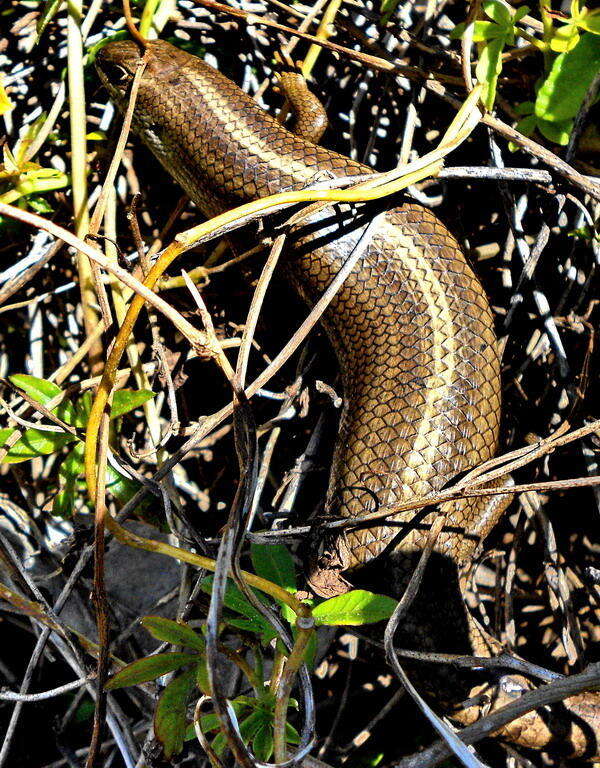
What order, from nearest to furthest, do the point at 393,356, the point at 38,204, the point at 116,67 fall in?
the point at 393,356, the point at 38,204, the point at 116,67

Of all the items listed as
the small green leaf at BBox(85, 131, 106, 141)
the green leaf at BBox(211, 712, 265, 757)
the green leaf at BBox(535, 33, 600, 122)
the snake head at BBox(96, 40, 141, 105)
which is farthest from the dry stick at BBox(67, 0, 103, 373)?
the green leaf at BBox(535, 33, 600, 122)

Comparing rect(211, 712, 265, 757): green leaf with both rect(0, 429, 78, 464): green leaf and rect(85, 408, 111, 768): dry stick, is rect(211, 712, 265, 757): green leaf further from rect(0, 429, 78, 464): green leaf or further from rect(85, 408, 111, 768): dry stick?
rect(0, 429, 78, 464): green leaf

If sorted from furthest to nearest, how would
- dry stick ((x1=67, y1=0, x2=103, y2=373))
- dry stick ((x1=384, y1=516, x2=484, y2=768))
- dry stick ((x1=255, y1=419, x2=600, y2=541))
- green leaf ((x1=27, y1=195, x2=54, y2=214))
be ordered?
1. green leaf ((x1=27, y1=195, x2=54, y2=214))
2. dry stick ((x1=67, y1=0, x2=103, y2=373))
3. dry stick ((x1=255, y1=419, x2=600, y2=541))
4. dry stick ((x1=384, y1=516, x2=484, y2=768))

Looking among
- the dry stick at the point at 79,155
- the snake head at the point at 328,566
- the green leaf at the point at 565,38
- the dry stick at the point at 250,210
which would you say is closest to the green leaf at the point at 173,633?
the dry stick at the point at 250,210

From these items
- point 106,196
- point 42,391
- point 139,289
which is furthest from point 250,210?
point 42,391

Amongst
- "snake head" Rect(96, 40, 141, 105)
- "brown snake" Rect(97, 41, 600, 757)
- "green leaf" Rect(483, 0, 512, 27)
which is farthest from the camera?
"snake head" Rect(96, 40, 141, 105)

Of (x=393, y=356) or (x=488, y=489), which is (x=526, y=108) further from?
(x=488, y=489)

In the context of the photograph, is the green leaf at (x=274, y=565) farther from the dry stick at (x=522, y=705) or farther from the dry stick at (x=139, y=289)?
the dry stick at (x=139, y=289)

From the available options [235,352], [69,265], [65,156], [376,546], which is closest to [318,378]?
[235,352]
